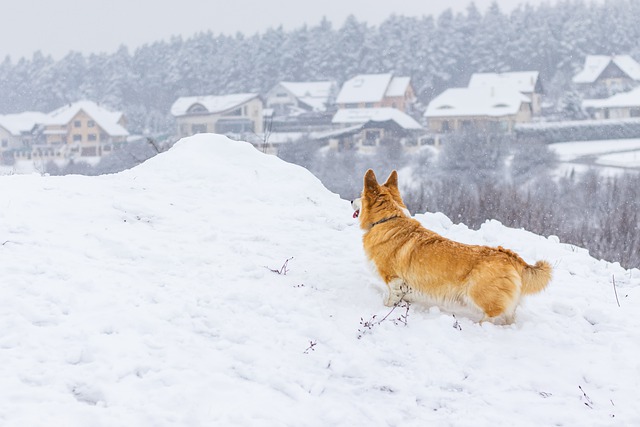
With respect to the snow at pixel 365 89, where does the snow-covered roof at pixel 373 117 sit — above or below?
below

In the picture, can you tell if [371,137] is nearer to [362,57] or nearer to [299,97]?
[299,97]

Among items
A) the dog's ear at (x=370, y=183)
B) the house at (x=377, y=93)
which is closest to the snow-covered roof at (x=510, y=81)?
the house at (x=377, y=93)

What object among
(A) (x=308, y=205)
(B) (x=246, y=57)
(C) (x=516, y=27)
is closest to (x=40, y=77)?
(B) (x=246, y=57)

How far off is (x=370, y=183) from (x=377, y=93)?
248 ft

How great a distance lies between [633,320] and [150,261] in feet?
15.2

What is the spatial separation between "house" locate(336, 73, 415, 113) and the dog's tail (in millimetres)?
75455

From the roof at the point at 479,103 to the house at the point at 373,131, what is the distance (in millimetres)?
3501

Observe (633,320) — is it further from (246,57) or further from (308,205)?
(246,57)

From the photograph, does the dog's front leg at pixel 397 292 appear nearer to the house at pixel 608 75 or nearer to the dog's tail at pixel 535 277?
the dog's tail at pixel 535 277

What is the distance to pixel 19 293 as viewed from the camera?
505 cm

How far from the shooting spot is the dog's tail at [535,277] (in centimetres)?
580

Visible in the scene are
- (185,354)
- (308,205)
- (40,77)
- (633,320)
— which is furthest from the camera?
(40,77)

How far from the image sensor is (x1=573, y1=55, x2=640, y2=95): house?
81269mm

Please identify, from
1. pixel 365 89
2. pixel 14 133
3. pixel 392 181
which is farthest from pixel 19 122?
pixel 392 181
